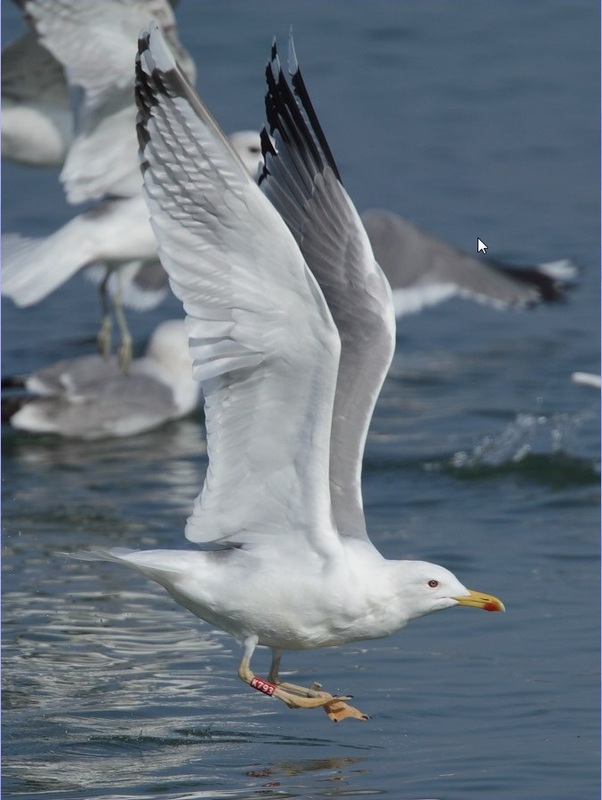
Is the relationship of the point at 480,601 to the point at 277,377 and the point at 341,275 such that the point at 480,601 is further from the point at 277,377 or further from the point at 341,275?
the point at 341,275

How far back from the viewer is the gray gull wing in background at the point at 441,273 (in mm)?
10320

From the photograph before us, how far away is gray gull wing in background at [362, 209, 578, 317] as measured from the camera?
10320 millimetres

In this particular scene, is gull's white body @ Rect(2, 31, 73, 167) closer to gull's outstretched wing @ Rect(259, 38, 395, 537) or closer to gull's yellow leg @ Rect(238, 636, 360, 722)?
gull's outstretched wing @ Rect(259, 38, 395, 537)

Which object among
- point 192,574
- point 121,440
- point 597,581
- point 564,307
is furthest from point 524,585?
point 564,307

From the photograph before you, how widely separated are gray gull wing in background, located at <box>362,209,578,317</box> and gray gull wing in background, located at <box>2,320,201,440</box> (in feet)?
4.45

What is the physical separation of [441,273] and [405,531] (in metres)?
3.10

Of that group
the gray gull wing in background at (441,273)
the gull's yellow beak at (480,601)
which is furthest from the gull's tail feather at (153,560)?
the gray gull wing in background at (441,273)

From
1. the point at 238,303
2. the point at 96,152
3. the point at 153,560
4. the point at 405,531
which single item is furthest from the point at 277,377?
the point at 96,152

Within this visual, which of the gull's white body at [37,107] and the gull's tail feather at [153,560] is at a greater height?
the gull's white body at [37,107]

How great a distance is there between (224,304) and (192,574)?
3.13 ft

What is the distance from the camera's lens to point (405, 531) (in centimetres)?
769

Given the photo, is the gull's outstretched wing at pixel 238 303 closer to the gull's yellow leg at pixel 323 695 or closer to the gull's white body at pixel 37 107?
the gull's yellow leg at pixel 323 695

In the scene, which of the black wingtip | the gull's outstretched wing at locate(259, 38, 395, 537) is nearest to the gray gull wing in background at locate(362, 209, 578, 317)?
the black wingtip

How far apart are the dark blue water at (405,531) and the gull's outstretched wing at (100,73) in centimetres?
139
